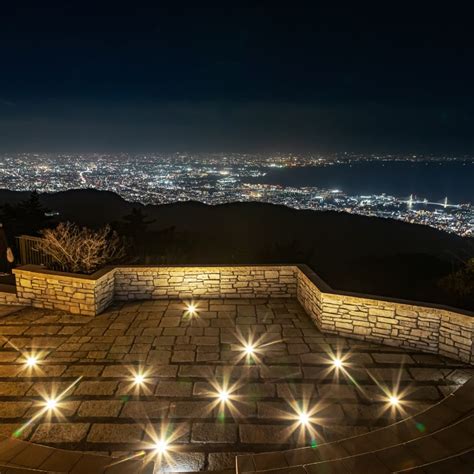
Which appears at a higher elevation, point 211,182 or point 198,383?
point 211,182

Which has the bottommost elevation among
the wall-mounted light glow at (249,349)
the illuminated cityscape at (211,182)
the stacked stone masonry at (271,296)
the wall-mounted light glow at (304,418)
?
the wall-mounted light glow at (304,418)

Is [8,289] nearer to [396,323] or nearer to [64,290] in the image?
[64,290]

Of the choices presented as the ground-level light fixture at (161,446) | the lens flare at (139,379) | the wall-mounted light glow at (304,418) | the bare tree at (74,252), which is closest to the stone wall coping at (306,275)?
the bare tree at (74,252)

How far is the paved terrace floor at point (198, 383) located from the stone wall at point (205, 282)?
28.2 inches

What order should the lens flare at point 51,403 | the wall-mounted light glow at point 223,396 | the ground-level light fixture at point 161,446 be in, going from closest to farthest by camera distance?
the ground-level light fixture at point 161,446 → the lens flare at point 51,403 → the wall-mounted light glow at point 223,396

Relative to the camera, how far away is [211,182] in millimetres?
34594

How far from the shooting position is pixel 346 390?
4.01m

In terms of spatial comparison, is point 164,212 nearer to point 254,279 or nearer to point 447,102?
point 254,279

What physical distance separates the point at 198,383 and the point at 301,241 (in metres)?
18.1

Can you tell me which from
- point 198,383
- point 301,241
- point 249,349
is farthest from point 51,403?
point 301,241

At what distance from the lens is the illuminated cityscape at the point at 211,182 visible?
95.1ft

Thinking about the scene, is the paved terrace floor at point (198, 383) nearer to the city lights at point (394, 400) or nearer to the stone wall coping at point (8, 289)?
the city lights at point (394, 400)

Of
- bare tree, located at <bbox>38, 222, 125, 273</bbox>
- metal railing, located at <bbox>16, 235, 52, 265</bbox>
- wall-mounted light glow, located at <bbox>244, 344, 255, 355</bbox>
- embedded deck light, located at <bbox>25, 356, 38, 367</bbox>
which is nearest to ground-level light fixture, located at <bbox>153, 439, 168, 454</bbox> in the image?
wall-mounted light glow, located at <bbox>244, 344, 255, 355</bbox>

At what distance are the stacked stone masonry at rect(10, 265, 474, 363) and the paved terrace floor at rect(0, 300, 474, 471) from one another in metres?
0.20
